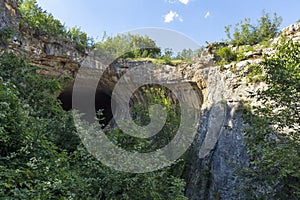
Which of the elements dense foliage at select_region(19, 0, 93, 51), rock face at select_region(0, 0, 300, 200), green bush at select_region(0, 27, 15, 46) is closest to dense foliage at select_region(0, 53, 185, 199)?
rock face at select_region(0, 0, 300, 200)

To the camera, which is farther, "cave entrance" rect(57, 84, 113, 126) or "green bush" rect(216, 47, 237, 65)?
"cave entrance" rect(57, 84, 113, 126)

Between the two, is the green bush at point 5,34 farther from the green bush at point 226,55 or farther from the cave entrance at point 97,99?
the green bush at point 226,55

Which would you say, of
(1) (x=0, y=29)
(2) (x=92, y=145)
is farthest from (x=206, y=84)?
(1) (x=0, y=29)

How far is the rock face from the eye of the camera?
6.91 metres

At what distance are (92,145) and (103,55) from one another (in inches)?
315

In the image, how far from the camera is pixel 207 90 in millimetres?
9219

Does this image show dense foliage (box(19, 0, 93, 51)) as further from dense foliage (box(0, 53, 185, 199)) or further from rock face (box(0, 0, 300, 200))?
dense foliage (box(0, 53, 185, 199))

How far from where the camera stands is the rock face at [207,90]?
6.91 meters

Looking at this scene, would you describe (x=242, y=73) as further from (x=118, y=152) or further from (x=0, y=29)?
(x=0, y=29)

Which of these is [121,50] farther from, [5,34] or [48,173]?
[48,173]

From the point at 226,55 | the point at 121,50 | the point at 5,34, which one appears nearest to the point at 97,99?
the point at 121,50

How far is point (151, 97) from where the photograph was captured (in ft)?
33.3

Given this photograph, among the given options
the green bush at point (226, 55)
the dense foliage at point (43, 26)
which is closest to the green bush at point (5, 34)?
the dense foliage at point (43, 26)

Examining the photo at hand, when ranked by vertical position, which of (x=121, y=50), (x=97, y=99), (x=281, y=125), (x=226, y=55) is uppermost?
(x=121, y=50)
